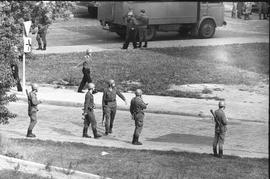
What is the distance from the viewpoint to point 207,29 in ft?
108

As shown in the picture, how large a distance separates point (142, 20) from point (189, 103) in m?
9.38

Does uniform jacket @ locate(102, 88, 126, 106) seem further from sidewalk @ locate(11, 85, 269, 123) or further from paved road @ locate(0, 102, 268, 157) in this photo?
sidewalk @ locate(11, 85, 269, 123)

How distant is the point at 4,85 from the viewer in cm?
1318

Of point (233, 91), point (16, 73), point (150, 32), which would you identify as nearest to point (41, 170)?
point (16, 73)

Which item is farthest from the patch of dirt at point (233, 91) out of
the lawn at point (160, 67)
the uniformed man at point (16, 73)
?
the uniformed man at point (16, 73)

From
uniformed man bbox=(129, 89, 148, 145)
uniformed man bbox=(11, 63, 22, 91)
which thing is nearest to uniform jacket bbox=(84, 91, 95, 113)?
uniformed man bbox=(129, 89, 148, 145)

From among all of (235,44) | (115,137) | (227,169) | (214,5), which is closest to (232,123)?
(115,137)

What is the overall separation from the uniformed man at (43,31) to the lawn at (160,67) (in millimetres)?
1607

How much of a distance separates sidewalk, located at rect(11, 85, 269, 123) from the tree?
2.05 metres

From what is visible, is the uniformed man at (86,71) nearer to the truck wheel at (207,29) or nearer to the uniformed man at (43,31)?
the uniformed man at (43,31)

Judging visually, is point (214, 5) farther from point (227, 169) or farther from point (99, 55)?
point (227, 169)

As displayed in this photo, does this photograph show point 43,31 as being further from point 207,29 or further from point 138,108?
point 138,108

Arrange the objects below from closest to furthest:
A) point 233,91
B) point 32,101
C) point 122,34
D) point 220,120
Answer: point 220,120 < point 32,101 < point 233,91 < point 122,34

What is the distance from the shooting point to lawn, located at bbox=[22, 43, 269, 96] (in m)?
23.5
